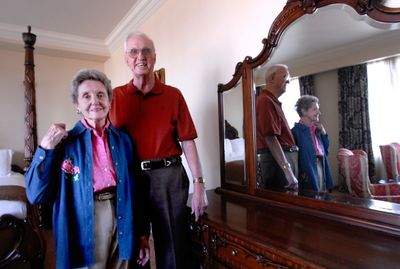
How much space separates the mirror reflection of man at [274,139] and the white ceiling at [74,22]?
1812mm

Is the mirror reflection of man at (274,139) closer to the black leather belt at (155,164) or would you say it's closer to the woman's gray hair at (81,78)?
the black leather belt at (155,164)

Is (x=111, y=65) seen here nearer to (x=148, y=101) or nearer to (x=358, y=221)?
(x=148, y=101)

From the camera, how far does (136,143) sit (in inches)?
50.5

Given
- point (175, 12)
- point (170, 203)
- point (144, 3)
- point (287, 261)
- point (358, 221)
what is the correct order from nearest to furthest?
point (287, 261) → point (358, 221) → point (170, 203) → point (175, 12) → point (144, 3)

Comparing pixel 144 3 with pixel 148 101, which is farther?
pixel 144 3

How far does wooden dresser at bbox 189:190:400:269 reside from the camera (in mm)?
→ 723

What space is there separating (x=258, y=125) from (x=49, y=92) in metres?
3.93

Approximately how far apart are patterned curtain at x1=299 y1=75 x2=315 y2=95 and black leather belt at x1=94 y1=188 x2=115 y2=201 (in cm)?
99

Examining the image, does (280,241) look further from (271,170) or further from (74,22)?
(74,22)

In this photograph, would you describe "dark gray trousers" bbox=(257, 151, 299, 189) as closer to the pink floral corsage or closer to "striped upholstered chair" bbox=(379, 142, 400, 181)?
"striped upholstered chair" bbox=(379, 142, 400, 181)

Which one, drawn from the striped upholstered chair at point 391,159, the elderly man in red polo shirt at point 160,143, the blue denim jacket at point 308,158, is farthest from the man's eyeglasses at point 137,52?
the striped upholstered chair at point 391,159

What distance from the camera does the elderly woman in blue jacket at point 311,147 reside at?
1115mm

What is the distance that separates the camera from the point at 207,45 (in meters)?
1.92

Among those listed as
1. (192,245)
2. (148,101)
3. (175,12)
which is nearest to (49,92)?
(175,12)
